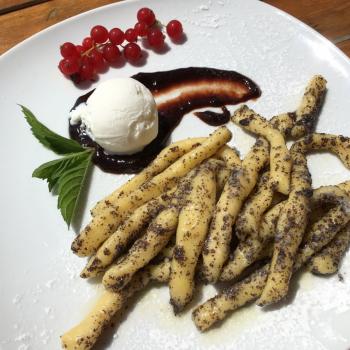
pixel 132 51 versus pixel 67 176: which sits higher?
pixel 132 51

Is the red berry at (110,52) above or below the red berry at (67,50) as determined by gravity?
below

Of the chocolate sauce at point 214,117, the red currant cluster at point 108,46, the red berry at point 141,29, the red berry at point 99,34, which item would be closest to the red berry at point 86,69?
the red currant cluster at point 108,46

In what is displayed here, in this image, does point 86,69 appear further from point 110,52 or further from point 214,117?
point 214,117

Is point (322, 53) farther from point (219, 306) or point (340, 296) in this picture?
point (219, 306)

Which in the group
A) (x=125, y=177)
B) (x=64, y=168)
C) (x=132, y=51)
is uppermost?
(x=132, y=51)

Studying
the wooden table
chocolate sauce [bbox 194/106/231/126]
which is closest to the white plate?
chocolate sauce [bbox 194/106/231/126]

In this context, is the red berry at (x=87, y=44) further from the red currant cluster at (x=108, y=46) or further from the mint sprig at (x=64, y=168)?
the mint sprig at (x=64, y=168)

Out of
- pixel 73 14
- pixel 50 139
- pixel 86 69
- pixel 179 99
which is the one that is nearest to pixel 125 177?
pixel 50 139
